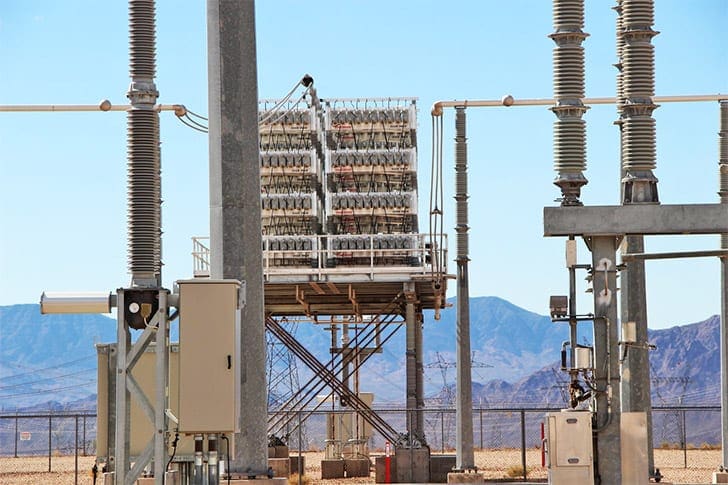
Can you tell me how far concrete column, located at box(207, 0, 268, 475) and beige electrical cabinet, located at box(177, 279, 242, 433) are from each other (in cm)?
104

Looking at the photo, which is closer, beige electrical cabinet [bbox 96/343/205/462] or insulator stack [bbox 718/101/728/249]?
beige electrical cabinet [bbox 96/343/205/462]

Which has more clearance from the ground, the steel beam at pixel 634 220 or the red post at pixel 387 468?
the steel beam at pixel 634 220

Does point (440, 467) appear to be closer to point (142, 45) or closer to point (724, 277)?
point (724, 277)

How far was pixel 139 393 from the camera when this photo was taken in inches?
622

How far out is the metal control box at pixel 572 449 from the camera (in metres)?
18.8

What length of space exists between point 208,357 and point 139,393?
76 cm

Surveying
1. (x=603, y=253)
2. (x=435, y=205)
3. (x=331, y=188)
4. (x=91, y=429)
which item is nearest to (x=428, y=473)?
(x=435, y=205)

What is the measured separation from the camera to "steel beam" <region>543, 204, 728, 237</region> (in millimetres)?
19047

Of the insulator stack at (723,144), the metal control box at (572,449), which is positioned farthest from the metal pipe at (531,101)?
the metal control box at (572,449)

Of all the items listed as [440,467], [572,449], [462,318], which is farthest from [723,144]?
[572,449]

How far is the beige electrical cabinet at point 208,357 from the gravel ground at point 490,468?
22.1 meters

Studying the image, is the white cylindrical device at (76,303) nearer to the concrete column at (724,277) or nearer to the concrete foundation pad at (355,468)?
the concrete column at (724,277)

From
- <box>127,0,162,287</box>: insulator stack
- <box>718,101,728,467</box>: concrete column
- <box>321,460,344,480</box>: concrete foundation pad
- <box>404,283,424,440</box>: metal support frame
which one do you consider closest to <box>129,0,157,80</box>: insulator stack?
<box>127,0,162,287</box>: insulator stack

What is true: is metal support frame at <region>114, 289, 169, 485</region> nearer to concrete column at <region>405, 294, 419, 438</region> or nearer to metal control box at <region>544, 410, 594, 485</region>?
metal control box at <region>544, 410, 594, 485</region>
